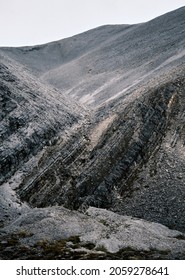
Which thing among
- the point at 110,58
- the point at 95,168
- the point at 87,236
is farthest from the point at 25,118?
the point at 110,58

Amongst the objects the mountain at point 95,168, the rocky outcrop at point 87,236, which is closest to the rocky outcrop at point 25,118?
the mountain at point 95,168

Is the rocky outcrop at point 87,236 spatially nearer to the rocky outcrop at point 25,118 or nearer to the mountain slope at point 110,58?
the rocky outcrop at point 25,118

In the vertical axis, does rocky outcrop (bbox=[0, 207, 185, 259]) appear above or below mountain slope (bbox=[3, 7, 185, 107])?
below

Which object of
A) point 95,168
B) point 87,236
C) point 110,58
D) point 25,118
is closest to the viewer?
point 87,236

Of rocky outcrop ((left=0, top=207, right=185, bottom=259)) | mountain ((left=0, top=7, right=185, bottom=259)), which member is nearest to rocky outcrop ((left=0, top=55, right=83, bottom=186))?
mountain ((left=0, top=7, right=185, bottom=259))

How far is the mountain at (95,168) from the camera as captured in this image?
4075 cm

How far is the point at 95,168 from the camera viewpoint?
2153 inches

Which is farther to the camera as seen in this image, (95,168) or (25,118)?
(25,118)

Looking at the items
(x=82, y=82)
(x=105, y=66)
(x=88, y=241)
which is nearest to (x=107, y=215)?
(x=88, y=241)

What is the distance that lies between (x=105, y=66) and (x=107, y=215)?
2809 inches

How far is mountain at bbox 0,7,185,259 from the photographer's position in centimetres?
4075

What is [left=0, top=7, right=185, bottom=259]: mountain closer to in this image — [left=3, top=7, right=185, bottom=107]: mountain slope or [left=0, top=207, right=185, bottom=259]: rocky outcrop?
[left=0, top=207, right=185, bottom=259]: rocky outcrop

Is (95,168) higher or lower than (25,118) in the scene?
lower

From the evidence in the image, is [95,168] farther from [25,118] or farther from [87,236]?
[25,118]
